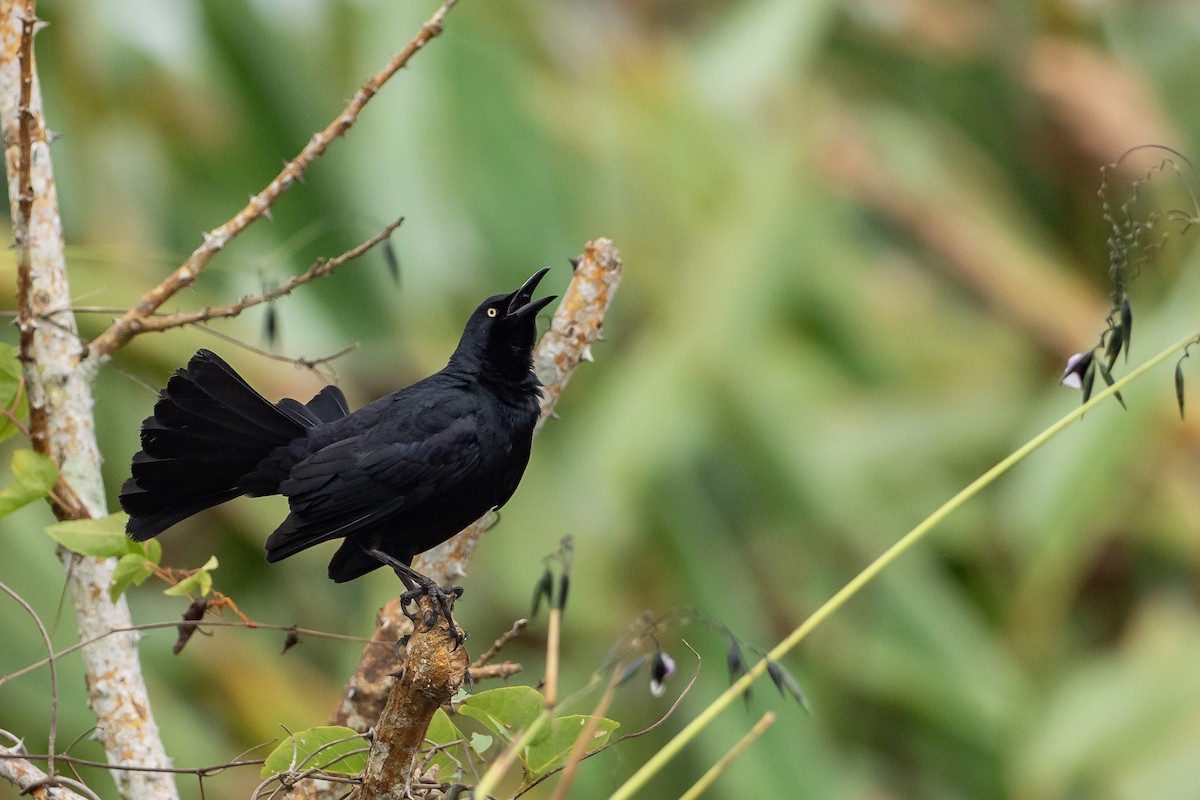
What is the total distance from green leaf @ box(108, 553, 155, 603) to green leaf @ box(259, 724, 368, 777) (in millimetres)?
466

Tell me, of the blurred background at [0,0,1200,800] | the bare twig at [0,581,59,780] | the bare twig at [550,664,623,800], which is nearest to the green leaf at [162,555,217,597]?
the bare twig at [0,581,59,780]

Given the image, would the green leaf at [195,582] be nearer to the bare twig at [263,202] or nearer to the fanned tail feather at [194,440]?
the fanned tail feather at [194,440]

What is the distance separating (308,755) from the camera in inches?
115

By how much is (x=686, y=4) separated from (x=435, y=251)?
707 cm

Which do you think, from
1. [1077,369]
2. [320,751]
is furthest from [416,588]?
[1077,369]

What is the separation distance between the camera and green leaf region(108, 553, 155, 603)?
2859mm

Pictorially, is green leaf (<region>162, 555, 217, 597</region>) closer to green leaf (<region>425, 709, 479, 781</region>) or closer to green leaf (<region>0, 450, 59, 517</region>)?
green leaf (<region>0, 450, 59, 517</region>)

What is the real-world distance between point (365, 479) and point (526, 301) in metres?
0.81

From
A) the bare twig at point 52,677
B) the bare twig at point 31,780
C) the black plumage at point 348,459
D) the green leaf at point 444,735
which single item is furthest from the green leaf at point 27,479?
the green leaf at point 444,735

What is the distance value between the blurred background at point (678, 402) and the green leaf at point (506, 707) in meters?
5.32

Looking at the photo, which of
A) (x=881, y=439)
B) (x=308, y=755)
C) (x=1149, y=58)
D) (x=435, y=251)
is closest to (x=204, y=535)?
(x=435, y=251)

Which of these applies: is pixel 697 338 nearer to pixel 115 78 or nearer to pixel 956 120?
pixel 115 78

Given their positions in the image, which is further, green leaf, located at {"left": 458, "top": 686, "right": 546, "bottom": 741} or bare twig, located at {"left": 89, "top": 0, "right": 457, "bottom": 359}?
bare twig, located at {"left": 89, "top": 0, "right": 457, "bottom": 359}

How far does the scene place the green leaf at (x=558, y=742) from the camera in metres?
2.69
